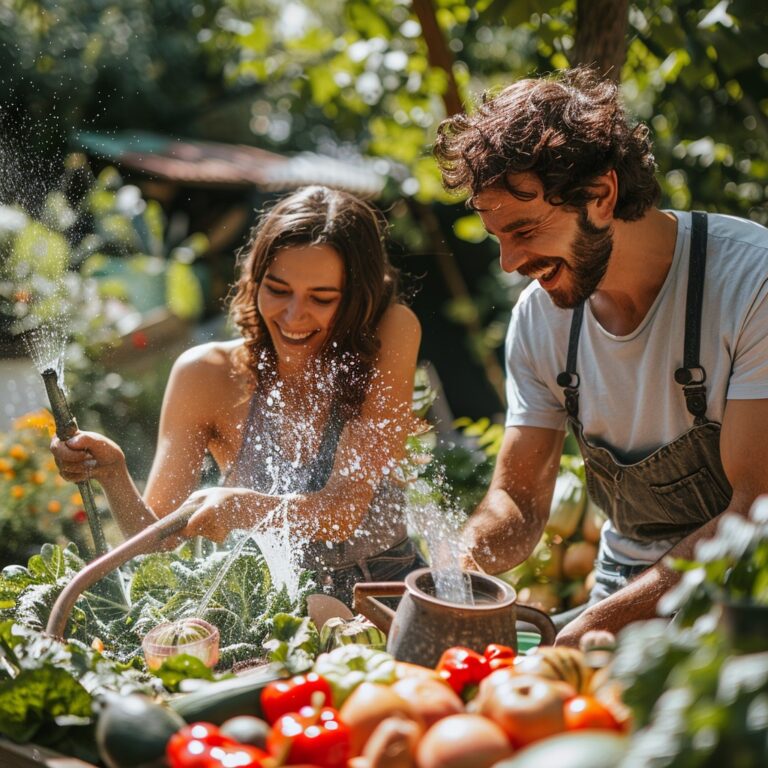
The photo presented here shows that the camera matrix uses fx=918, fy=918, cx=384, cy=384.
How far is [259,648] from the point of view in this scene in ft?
5.25

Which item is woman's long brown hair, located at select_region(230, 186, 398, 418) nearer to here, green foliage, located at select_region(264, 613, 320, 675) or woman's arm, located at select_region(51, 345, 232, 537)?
woman's arm, located at select_region(51, 345, 232, 537)

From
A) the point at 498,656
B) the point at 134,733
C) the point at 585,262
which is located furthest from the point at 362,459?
the point at 134,733

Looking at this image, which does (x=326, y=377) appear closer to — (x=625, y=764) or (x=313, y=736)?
(x=313, y=736)

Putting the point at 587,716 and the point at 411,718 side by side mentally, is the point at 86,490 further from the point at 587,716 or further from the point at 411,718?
the point at 587,716

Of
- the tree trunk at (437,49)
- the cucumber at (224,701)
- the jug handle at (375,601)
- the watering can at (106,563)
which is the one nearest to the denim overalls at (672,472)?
the jug handle at (375,601)

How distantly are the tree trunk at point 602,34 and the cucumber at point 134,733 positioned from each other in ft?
7.30

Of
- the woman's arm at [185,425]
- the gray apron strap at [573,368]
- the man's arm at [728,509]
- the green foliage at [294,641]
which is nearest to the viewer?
the green foliage at [294,641]

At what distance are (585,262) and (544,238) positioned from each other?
101 mm

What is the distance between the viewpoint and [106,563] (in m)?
1.48

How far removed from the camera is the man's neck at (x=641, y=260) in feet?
6.13

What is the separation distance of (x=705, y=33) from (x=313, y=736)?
2258 mm

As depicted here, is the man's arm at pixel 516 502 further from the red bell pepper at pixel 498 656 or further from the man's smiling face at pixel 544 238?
the red bell pepper at pixel 498 656

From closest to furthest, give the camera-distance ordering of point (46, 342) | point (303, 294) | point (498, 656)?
1. point (498, 656)
2. point (303, 294)
3. point (46, 342)

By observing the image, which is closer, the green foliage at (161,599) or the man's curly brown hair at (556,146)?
the green foliage at (161,599)
